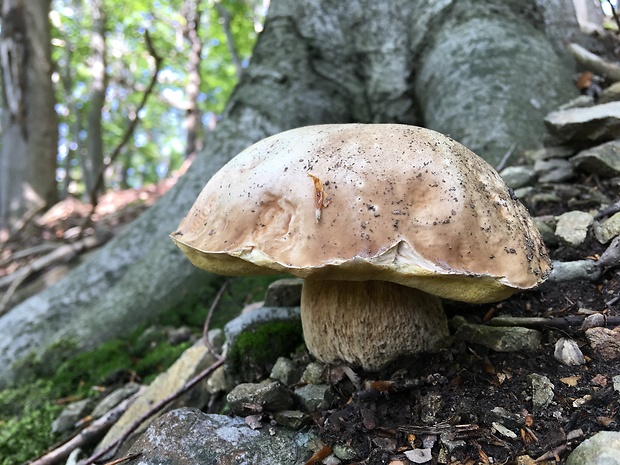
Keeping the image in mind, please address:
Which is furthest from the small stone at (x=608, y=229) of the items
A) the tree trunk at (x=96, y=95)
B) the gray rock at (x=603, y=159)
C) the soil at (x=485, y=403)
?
the tree trunk at (x=96, y=95)

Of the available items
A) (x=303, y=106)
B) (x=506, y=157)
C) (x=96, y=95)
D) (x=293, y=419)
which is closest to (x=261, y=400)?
(x=293, y=419)

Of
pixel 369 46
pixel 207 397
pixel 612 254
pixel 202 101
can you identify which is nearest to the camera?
pixel 612 254

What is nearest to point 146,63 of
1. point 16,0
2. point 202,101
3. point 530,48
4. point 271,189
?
point 202,101

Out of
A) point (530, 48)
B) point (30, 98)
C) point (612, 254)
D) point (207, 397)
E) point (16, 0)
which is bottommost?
point (207, 397)

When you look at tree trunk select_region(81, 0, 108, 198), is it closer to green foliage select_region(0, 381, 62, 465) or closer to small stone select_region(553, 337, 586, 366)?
green foliage select_region(0, 381, 62, 465)

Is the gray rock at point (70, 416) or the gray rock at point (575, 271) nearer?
the gray rock at point (575, 271)

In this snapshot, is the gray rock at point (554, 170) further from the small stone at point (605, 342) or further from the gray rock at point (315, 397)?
the gray rock at point (315, 397)

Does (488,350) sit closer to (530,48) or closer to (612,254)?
(612,254)
